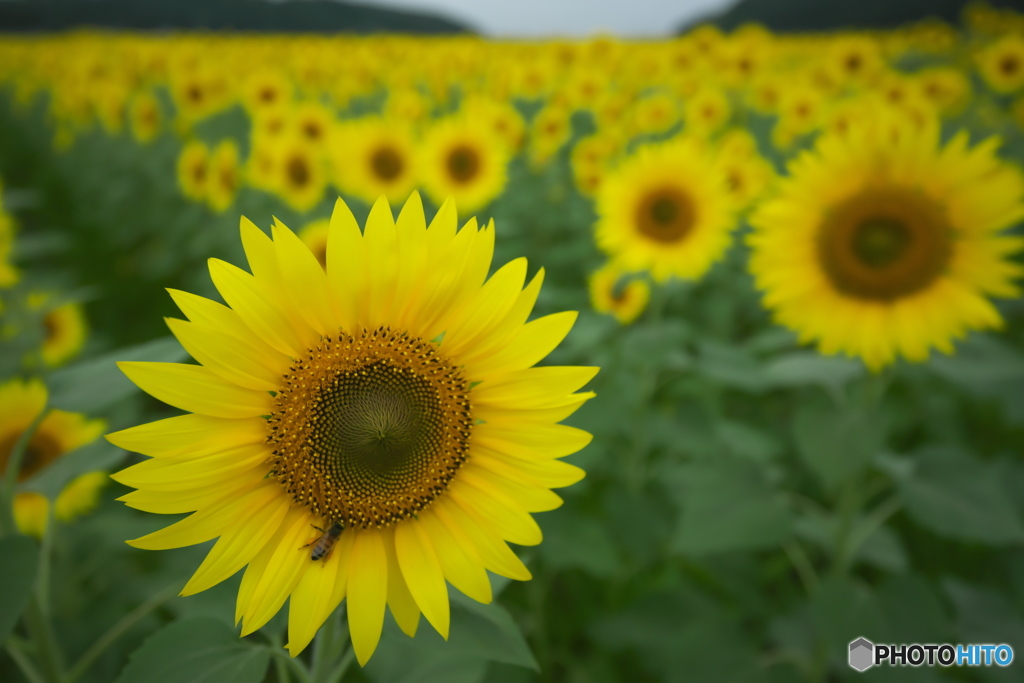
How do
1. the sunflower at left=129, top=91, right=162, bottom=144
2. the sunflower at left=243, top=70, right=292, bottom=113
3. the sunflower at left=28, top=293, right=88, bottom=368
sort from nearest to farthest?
the sunflower at left=28, top=293, right=88, bottom=368, the sunflower at left=243, top=70, right=292, bottom=113, the sunflower at left=129, top=91, right=162, bottom=144

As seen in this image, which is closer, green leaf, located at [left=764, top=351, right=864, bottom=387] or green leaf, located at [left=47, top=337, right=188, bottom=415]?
green leaf, located at [left=47, top=337, right=188, bottom=415]

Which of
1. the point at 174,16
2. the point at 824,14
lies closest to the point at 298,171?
the point at 824,14

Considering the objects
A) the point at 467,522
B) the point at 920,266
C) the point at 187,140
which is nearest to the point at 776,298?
the point at 920,266

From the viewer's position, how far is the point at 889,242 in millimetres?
2045

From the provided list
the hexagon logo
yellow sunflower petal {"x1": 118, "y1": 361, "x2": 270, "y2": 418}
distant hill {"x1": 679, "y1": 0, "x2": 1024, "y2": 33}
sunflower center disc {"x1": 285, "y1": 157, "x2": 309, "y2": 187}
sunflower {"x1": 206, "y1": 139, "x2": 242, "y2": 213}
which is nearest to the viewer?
yellow sunflower petal {"x1": 118, "y1": 361, "x2": 270, "y2": 418}

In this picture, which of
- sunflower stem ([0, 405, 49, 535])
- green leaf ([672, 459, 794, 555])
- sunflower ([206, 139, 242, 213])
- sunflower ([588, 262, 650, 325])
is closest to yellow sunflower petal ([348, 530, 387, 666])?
sunflower stem ([0, 405, 49, 535])

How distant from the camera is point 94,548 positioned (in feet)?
9.38

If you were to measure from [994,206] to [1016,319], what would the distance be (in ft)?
9.93

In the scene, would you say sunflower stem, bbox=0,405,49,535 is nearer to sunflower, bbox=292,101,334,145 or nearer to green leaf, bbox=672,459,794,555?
green leaf, bbox=672,459,794,555

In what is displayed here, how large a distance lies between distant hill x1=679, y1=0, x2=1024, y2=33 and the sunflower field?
14.4 meters

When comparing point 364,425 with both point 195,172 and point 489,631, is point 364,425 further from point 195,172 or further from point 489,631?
point 195,172

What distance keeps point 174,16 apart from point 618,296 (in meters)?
30.8

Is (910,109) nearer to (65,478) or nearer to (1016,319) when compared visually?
(1016,319)

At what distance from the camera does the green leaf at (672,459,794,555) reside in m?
2.06
